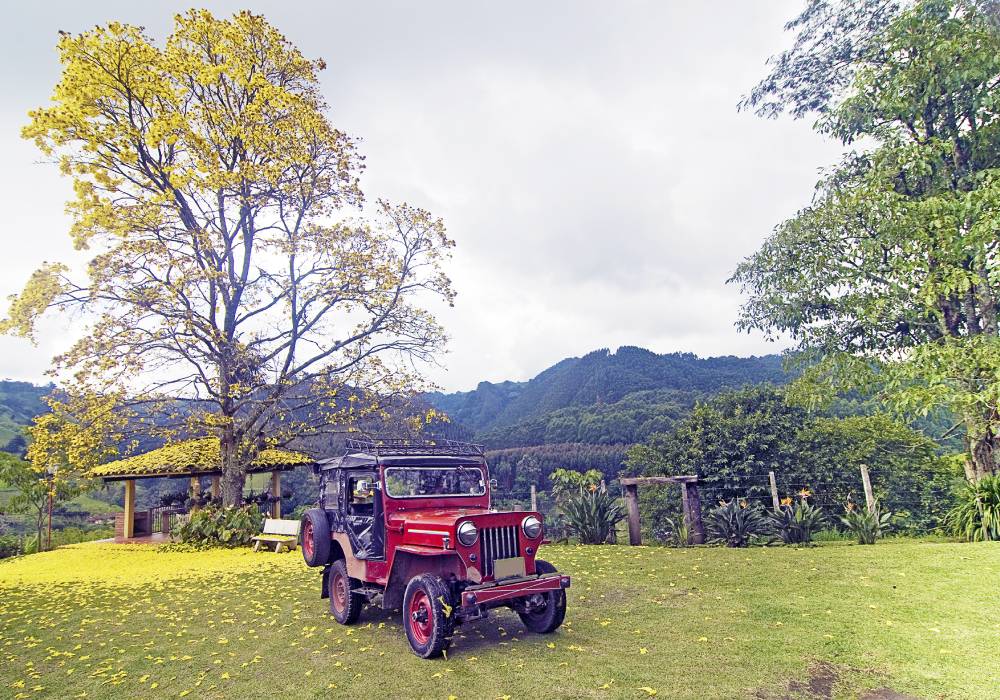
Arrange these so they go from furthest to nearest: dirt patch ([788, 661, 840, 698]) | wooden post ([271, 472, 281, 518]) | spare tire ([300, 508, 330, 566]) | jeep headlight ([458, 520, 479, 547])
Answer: wooden post ([271, 472, 281, 518]) → spare tire ([300, 508, 330, 566]) → jeep headlight ([458, 520, 479, 547]) → dirt patch ([788, 661, 840, 698])

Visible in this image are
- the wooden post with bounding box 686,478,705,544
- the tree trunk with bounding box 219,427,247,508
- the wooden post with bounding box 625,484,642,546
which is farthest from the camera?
the tree trunk with bounding box 219,427,247,508

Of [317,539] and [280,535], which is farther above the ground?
[317,539]

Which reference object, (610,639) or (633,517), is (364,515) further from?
(633,517)

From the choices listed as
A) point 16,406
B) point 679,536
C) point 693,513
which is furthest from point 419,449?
point 16,406

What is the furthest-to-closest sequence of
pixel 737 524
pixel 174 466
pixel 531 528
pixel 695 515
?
1. pixel 174 466
2. pixel 695 515
3. pixel 737 524
4. pixel 531 528

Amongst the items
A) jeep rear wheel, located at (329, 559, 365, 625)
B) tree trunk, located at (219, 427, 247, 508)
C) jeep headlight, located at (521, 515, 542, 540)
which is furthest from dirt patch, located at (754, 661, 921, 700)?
tree trunk, located at (219, 427, 247, 508)

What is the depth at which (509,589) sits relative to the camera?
559 centimetres

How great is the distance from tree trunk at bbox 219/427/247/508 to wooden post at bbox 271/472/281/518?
3588 mm

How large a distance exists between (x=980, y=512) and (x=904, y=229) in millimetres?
6072

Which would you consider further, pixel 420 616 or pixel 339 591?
pixel 339 591

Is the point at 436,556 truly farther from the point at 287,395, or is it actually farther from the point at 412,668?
the point at 287,395

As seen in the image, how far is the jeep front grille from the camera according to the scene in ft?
18.8

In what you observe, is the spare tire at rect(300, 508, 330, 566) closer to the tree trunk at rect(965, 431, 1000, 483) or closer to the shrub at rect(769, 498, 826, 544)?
the shrub at rect(769, 498, 826, 544)

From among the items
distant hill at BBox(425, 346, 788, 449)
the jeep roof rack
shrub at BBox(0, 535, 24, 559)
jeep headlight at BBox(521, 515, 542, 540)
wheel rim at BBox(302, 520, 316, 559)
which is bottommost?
shrub at BBox(0, 535, 24, 559)
